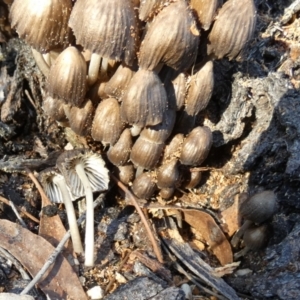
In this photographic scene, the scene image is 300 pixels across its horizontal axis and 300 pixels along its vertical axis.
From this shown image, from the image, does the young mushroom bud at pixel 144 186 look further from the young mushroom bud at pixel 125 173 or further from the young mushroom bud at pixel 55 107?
the young mushroom bud at pixel 55 107

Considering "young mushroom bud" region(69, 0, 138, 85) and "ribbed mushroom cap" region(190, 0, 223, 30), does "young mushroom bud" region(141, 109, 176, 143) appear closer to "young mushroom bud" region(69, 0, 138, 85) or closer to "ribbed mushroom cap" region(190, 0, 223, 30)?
"young mushroom bud" region(69, 0, 138, 85)

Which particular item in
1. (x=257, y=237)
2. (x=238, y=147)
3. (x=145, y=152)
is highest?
(x=145, y=152)

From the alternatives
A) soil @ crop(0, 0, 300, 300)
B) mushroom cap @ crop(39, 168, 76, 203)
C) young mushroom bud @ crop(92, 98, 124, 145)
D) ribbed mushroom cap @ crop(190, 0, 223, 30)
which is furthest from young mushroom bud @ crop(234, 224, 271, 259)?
ribbed mushroom cap @ crop(190, 0, 223, 30)

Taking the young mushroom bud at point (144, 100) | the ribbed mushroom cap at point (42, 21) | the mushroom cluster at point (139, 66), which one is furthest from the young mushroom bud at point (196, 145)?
the ribbed mushroom cap at point (42, 21)

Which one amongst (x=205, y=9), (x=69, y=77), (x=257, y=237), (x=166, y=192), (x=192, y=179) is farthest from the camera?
(x=192, y=179)

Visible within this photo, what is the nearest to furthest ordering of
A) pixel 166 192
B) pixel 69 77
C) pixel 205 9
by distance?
pixel 205 9, pixel 69 77, pixel 166 192

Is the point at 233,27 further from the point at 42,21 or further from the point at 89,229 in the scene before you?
the point at 89,229

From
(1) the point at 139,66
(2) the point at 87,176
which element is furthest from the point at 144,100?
(2) the point at 87,176
